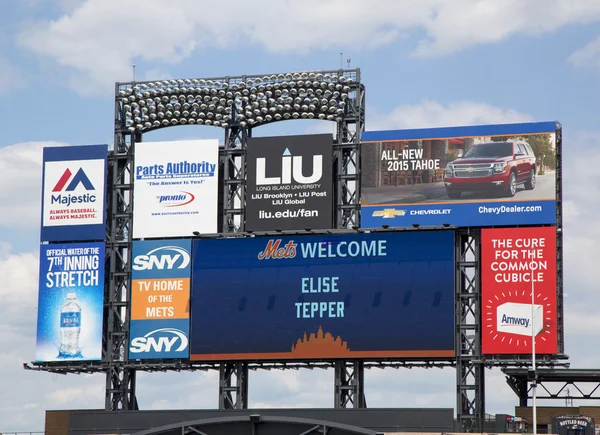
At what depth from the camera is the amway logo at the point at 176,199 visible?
74812 millimetres

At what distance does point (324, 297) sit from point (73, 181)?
16.3 m

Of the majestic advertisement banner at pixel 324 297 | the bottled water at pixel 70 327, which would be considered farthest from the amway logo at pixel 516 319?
the bottled water at pixel 70 327

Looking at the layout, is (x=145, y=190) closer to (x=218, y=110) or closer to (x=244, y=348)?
(x=218, y=110)

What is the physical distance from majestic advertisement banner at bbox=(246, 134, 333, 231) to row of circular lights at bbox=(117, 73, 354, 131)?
1.73 m

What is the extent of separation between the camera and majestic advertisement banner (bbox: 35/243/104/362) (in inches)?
2950

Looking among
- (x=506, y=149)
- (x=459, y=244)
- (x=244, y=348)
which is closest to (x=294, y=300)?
(x=244, y=348)

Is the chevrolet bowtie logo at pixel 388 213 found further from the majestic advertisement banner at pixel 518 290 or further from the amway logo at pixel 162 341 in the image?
the amway logo at pixel 162 341

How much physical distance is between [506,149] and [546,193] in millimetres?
3270

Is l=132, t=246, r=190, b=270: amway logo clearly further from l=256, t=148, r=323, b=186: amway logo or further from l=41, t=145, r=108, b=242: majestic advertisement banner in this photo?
l=256, t=148, r=323, b=186: amway logo

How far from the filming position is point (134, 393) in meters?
75.0

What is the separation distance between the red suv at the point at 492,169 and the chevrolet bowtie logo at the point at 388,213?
2732 millimetres

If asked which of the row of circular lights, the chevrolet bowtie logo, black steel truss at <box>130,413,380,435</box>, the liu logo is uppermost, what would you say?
the row of circular lights

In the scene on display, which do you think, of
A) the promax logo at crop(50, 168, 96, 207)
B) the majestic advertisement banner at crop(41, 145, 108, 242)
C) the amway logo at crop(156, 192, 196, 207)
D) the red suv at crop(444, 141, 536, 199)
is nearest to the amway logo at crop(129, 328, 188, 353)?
the majestic advertisement banner at crop(41, 145, 108, 242)

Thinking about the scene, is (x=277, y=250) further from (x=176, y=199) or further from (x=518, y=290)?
(x=518, y=290)
